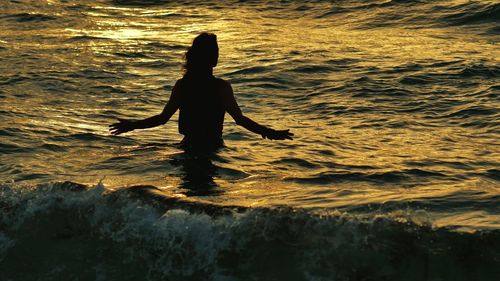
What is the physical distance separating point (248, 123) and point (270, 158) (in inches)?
49.7

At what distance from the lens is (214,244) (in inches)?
301

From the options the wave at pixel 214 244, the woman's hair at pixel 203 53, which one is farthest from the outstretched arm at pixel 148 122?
the wave at pixel 214 244

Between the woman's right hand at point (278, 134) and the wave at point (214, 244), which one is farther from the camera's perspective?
the woman's right hand at point (278, 134)

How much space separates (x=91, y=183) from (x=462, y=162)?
12.9 feet

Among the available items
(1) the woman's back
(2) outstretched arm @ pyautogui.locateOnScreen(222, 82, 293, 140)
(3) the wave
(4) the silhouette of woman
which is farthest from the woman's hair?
(3) the wave

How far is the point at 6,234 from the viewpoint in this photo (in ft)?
27.2

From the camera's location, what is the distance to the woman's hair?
30.9 ft

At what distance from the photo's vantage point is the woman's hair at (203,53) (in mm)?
9430

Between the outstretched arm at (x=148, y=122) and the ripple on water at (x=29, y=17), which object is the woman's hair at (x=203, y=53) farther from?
the ripple on water at (x=29, y=17)

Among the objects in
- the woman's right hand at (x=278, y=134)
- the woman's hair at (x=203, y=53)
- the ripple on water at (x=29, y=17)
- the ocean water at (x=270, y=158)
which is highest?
the woman's hair at (x=203, y=53)

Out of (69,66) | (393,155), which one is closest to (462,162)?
(393,155)

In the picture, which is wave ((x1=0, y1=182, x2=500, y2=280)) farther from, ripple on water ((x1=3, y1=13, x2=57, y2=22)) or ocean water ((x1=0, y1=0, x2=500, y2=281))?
ripple on water ((x1=3, y1=13, x2=57, y2=22))

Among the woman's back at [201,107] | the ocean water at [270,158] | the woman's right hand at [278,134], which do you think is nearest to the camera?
the ocean water at [270,158]

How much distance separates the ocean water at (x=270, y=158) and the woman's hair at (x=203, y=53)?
0.97 m
